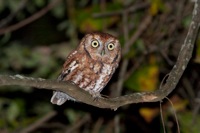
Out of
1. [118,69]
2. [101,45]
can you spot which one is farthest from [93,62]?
[118,69]

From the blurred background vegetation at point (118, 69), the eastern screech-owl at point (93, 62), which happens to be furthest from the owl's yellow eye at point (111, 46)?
the blurred background vegetation at point (118, 69)

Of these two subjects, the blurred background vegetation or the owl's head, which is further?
the blurred background vegetation

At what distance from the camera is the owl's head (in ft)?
12.1

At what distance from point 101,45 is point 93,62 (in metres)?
0.16

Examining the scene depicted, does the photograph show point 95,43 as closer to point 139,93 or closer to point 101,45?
point 101,45

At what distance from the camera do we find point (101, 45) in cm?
374

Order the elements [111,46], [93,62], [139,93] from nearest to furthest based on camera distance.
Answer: [139,93], [93,62], [111,46]

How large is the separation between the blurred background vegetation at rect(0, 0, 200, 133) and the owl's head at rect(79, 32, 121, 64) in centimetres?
73

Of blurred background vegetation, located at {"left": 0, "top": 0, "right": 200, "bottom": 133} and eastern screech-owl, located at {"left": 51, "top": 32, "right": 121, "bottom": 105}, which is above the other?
eastern screech-owl, located at {"left": 51, "top": 32, "right": 121, "bottom": 105}

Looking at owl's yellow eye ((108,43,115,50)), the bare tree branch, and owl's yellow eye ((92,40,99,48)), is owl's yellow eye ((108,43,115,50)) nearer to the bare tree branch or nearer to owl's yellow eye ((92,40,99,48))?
owl's yellow eye ((92,40,99,48))

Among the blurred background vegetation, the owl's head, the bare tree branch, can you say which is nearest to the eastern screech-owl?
the owl's head

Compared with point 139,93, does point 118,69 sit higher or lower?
lower

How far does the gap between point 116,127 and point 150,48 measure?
83 centimetres

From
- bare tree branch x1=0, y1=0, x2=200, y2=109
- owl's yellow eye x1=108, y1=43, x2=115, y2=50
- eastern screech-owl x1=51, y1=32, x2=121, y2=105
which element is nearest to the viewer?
bare tree branch x1=0, y1=0, x2=200, y2=109
